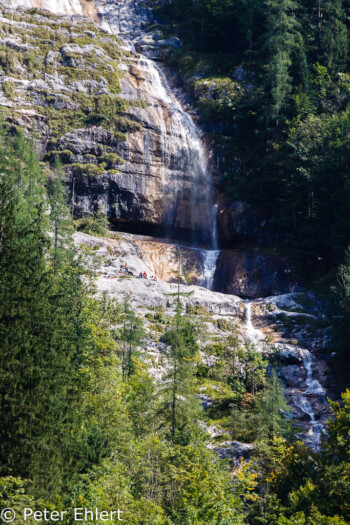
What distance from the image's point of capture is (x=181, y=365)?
24688 mm

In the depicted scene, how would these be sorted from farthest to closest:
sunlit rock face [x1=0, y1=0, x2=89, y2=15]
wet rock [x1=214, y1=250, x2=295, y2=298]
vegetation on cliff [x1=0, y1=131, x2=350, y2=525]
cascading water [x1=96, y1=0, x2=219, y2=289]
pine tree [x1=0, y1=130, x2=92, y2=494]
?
sunlit rock face [x1=0, y1=0, x2=89, y2=15] < cascading water [x1=96, y1=0, x2=219, y2=289] < wet rock [x1=214, y1=250, x2=295, y2=298] < pine tree [x1=0, y1=130, x2=92, y2=494] < vegetation on cliff [x1=0, y1=131, x2=350, y2=525]

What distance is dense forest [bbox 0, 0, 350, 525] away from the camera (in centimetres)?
1670

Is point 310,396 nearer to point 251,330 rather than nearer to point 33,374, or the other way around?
point 251,330

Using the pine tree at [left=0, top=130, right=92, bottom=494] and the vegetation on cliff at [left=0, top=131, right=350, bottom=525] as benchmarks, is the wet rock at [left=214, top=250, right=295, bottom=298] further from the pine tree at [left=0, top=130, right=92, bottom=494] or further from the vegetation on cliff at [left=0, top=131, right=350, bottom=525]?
the pine tree at [left=0, top=130, right=92, bottom=494]

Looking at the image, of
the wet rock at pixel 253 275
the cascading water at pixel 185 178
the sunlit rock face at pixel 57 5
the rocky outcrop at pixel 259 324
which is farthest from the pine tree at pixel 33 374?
the sunlit rock face at pixel 57 5

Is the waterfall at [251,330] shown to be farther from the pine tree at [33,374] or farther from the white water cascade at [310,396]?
the pine tree at [33,374]

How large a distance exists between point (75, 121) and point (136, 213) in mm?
12924

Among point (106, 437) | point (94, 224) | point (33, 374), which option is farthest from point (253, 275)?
point (33, 374)

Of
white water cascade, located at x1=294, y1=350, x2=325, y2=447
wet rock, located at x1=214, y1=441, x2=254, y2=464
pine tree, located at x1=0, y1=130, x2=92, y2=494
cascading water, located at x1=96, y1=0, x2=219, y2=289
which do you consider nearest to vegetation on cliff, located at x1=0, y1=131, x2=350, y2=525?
pine tree, located at x1=0, y1=130, x2=92, y2=494

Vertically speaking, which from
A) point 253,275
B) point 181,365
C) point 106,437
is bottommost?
point 106,437

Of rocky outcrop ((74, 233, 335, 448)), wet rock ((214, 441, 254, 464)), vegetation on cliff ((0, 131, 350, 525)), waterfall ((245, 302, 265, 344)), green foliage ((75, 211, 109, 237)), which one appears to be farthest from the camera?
green foliage ((75, 211, 109, 237))

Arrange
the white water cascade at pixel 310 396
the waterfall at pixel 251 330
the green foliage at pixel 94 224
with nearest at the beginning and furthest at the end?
the white water cascade at pixel 310 396, the waterfall at pixel 251 330, the green foliage at pixel 94 224

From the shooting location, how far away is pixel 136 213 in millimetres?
57812

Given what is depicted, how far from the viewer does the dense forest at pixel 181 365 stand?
1670cm
